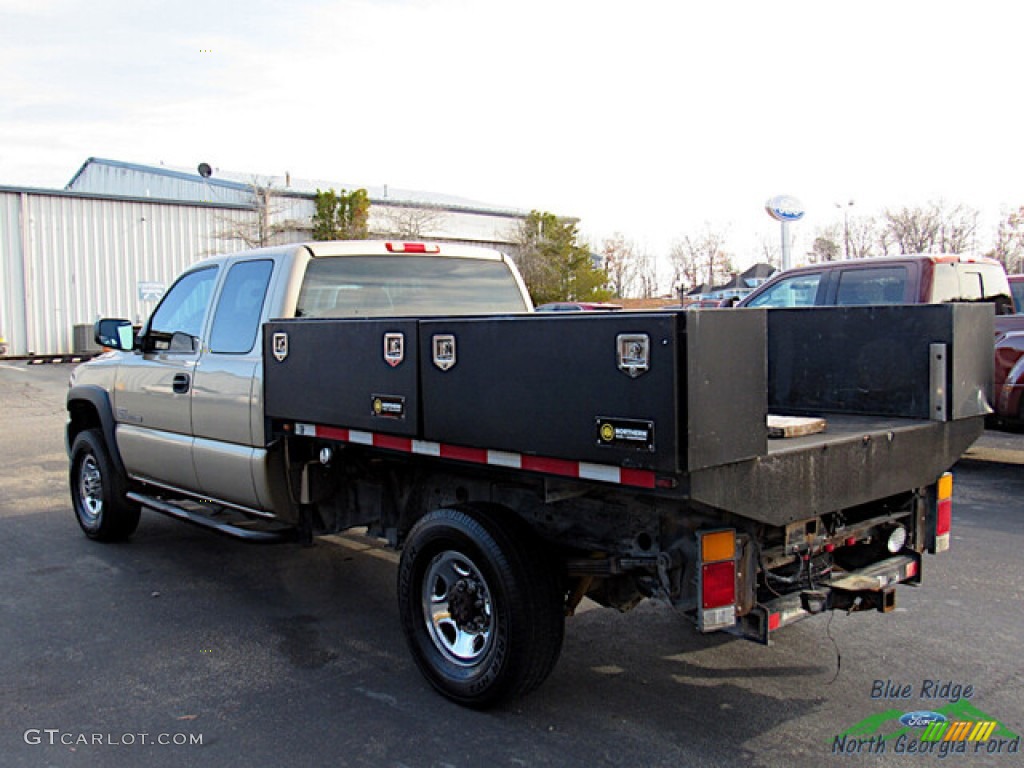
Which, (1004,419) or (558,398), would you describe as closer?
(558,398)

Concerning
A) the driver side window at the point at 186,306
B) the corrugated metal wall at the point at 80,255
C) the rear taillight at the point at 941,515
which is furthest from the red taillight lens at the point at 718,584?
the corrugated metal wall at the point at 80,255

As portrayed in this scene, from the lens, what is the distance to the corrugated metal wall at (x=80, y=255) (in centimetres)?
3356

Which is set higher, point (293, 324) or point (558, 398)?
point (293, 324)

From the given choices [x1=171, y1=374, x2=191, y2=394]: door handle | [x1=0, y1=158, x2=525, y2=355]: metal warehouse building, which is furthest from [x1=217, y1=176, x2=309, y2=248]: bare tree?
[x1=171, y1=374, x2=191, y2=394]: door handle

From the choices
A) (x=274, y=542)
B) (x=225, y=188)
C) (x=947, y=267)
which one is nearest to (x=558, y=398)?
(x=274, y=542)

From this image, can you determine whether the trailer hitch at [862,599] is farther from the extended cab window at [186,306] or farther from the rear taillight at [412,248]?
the extended cab window at [186,306]

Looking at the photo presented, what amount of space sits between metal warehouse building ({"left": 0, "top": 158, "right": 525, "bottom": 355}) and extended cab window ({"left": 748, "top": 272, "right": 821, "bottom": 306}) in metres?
22.4

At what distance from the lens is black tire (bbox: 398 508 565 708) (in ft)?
12.3

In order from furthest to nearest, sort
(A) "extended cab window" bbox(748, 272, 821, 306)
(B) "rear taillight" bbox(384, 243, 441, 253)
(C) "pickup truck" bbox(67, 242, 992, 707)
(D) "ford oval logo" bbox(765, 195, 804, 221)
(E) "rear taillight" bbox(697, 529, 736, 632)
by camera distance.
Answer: (D) "ford oval logo" bbox(765, 195, 804, 221) → (A) "extended cab window" bbox(748, 272, 821, 306) → (B) "rear taillight" bbox(384, 243, 441, 253) → (E) "rear taillight" bbox(697, 529, 736, 632) → (C) "pickup truck" bbox(67, 242, 992, 707)

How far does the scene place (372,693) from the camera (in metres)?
4.23

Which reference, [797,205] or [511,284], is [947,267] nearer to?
[511,284]

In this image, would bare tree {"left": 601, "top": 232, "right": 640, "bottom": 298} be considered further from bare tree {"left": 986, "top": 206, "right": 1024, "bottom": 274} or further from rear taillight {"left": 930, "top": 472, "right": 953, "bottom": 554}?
rear taillight {"left": 930, "top": 472, "right": 953, "bottom": 554}

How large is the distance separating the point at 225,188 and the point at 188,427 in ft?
131

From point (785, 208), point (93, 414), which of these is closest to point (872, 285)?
point (93, 414)
